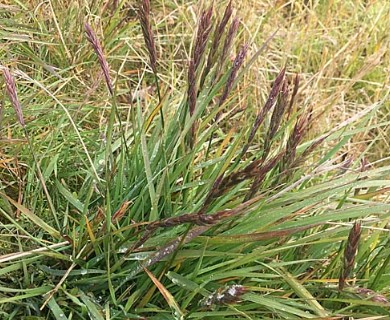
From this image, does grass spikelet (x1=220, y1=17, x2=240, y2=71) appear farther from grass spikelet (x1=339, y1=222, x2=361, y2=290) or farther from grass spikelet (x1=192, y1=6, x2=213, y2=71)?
grass spikelet (x1=339, y1=222, x2=361, y2=290)

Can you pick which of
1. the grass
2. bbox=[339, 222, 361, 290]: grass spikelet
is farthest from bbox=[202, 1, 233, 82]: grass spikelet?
bbox=[339, 222, 361, 290]: grass spikelet

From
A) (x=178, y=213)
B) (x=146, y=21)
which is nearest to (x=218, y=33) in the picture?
(x=146, y=21)

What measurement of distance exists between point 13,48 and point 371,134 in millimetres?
1542

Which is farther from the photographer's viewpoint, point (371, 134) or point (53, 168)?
point (371, 134)

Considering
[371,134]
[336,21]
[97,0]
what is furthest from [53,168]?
[336,21]

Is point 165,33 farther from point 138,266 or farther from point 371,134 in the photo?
point 138,266

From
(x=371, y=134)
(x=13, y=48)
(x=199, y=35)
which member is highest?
(x=199, y=35)

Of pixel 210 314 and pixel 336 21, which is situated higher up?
pixel 336 21

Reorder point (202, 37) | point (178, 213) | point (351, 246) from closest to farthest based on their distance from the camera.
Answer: point (351, 246)
point (202, 37)
point (178, 213)

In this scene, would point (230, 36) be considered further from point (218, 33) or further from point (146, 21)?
point (146, 21)

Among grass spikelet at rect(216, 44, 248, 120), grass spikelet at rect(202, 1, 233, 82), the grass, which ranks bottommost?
the grass

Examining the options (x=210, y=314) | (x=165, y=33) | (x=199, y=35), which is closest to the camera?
(x=199, y=35)

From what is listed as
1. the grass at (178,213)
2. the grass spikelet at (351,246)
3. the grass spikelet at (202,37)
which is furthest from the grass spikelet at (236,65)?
the grass spikelet at (351,246)

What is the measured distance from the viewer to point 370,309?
5.07 ft
